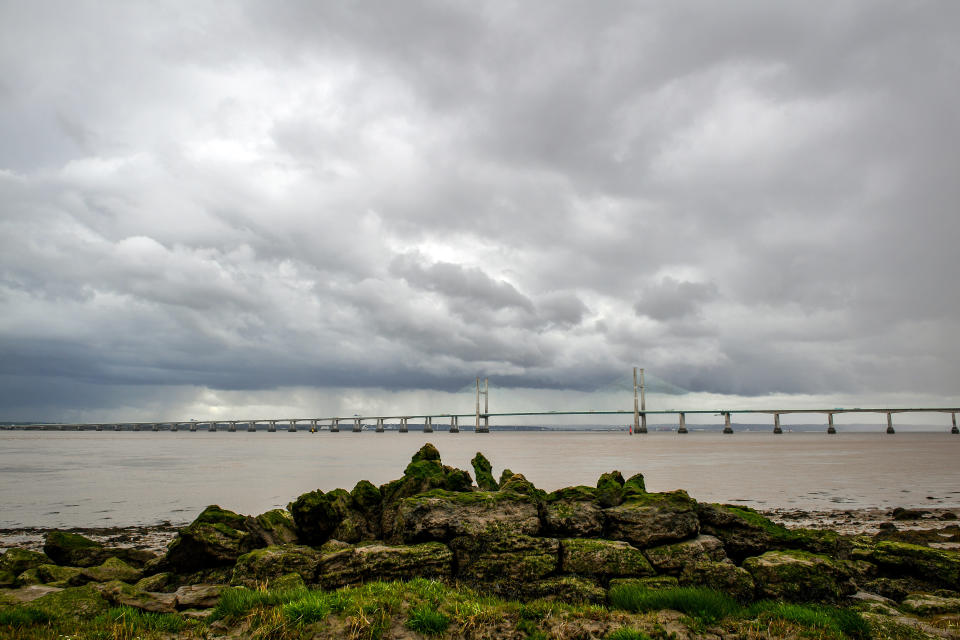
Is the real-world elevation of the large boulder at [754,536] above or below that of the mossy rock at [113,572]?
above

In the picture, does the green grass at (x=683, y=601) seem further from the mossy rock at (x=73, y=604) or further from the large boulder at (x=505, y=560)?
the mossy rock at (x=73, y=604)

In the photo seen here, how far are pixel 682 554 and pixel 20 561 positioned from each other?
16736 mm

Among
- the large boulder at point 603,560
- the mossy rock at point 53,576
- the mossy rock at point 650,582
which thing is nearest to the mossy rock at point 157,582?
the mossy rock at point 53,576

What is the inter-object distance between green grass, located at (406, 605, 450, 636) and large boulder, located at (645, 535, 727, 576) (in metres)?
5.06

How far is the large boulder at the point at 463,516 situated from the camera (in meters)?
12.0

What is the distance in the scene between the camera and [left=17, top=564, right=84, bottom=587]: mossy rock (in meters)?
12.9

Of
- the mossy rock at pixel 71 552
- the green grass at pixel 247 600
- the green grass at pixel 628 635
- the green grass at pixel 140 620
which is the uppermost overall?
the green grass at pixel 628 635

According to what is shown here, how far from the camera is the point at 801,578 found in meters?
10.6

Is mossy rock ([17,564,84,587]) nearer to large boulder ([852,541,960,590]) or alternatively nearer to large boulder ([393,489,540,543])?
large boulder ([393,489,540,543])

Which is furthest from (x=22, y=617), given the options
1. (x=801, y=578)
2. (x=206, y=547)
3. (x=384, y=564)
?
(x=801, y=578)

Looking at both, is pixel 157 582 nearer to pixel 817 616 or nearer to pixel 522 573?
pixel 522 573

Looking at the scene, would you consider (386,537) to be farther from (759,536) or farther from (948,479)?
(948,479)

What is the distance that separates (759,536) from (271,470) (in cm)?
4930

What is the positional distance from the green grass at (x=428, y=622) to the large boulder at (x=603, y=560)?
11.3 ft
